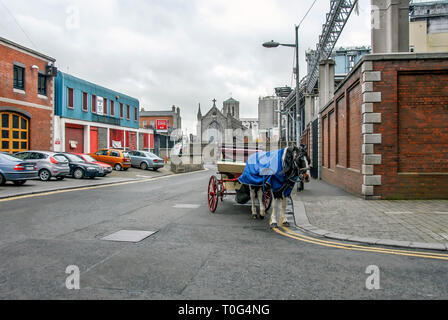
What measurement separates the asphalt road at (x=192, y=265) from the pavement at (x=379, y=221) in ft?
2.82

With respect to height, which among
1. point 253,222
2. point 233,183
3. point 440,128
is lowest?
point 253,222

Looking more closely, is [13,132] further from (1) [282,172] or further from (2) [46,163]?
(1) [282,172]

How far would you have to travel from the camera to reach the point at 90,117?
35.5 m

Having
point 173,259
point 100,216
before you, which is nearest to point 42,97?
point 100,216

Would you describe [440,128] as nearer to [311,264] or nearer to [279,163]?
[279,163]

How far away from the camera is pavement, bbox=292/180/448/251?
6.29m

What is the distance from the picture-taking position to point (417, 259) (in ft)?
17.1

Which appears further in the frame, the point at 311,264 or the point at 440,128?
the point at 440,128

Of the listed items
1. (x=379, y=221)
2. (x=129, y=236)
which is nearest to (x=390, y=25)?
(x=379, y=221)

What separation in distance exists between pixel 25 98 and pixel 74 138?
27.5ft

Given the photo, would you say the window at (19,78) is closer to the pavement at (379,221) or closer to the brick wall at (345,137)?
the brick wall at (345,137)

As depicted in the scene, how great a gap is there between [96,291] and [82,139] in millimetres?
33640

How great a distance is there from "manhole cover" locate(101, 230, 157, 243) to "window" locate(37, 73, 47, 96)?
2460 centimetres

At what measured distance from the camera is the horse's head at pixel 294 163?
760 cm
